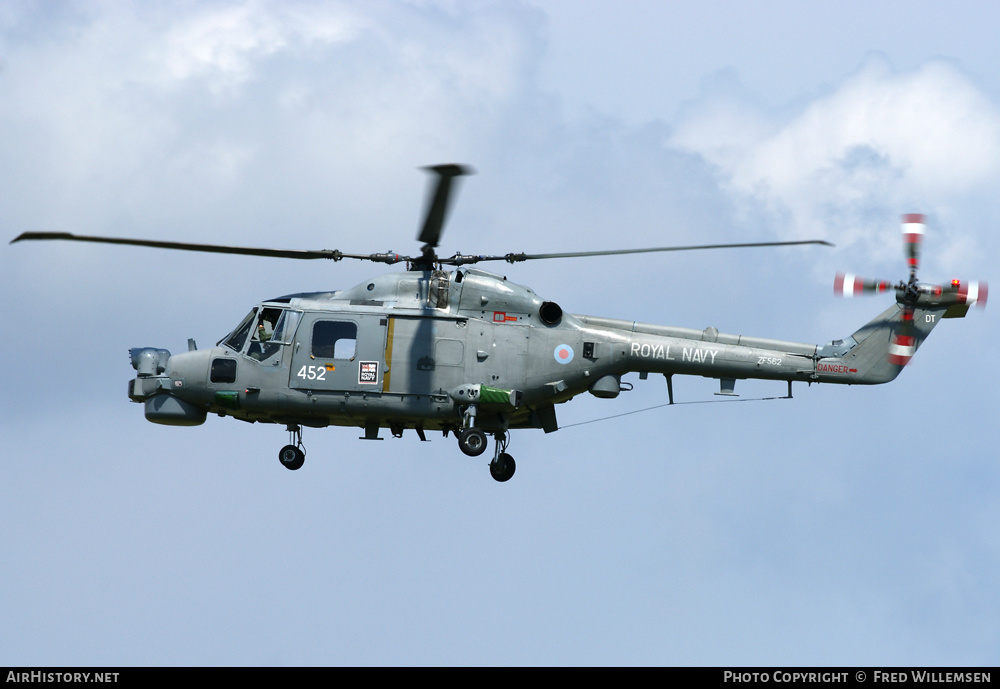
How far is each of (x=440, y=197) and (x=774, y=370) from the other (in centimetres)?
808

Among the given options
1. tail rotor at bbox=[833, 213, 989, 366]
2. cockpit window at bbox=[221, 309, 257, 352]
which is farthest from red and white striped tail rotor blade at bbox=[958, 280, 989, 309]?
cockpit window at bbox=[221, 309, 257, 352]

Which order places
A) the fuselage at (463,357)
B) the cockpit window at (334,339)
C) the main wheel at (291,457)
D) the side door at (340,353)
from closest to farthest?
the fuselage at (463,357) < the side door at (340,353) < the cockpit window at (334,339) < the main wheel at (291,457)

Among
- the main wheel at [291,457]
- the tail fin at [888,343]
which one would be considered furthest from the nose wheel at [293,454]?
the tail fin at [888,343]

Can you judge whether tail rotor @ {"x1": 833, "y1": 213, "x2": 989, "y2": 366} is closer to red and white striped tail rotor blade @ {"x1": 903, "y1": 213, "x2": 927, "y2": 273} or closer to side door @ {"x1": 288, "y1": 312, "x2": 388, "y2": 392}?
red and white striped tail rotor blade @ {"x1": 903, "y1": 213, "x2": 927, "y2": 273}

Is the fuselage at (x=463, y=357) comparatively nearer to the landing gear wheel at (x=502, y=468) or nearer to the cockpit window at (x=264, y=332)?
the cockpit window at (x=264, y=332)

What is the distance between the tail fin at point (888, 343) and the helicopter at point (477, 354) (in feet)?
0.09

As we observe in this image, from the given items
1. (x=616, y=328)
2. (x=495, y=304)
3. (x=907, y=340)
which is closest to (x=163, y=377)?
(x=495, y=304)

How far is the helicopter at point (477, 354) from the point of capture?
3319cm

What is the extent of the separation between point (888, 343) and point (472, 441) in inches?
342

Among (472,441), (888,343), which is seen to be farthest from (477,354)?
(888,343)

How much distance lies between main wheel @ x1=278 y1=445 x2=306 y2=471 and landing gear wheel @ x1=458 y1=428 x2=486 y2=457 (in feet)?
11.7

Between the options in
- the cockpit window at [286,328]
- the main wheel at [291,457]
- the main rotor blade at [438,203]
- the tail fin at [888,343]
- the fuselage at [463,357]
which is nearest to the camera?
the main rotor blade at [438,203]

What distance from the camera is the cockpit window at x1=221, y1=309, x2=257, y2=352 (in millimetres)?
34438
